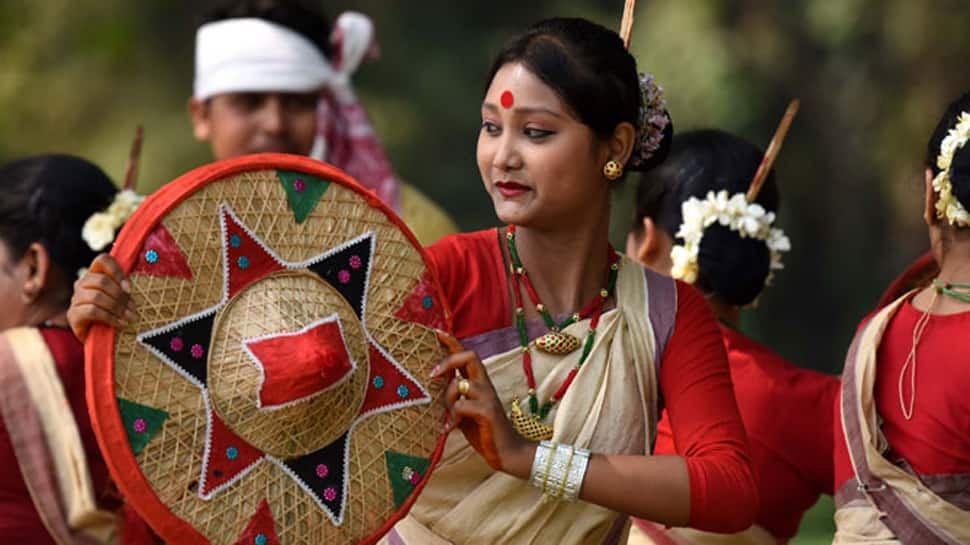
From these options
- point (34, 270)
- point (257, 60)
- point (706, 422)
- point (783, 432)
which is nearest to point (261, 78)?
point (257, 60)

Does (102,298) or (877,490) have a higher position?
(102,298)

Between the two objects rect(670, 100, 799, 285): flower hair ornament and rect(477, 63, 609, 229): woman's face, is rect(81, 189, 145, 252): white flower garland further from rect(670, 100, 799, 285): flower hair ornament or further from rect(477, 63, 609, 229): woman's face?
rect(670, 100, 799, 285): flower hair ornament

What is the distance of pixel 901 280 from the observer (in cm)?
388

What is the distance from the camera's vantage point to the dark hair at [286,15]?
592 cm

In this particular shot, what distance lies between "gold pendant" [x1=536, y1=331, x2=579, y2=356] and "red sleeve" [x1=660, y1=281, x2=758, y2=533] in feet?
0.64

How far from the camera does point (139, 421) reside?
268 cm

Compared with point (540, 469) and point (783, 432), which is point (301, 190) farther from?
point (783, 432)

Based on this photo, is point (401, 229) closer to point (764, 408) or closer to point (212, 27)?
point (764, 408)

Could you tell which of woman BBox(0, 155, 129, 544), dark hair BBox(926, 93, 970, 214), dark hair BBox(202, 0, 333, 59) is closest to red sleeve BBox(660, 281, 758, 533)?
dark hair BBox(926, 93, 970, 214)

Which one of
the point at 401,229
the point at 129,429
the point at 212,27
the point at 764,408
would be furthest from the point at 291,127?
the point at 129,429

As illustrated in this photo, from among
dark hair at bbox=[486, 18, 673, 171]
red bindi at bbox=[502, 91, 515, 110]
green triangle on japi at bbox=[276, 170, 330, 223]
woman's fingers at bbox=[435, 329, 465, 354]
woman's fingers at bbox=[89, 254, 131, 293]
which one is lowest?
woman's fingers at bbox=[435, 329, 465, 354]

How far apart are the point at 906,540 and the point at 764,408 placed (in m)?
0.70

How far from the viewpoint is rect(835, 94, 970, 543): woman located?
10.9 feet

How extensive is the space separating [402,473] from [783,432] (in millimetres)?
1360
